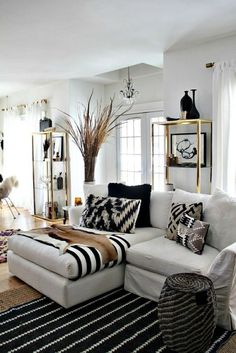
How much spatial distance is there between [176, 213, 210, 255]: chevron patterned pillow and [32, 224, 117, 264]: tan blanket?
0.61m

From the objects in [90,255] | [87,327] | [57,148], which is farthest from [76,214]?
[57,148]

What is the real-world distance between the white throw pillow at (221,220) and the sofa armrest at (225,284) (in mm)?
437

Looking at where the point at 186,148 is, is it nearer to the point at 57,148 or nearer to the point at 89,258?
the point at 89,258

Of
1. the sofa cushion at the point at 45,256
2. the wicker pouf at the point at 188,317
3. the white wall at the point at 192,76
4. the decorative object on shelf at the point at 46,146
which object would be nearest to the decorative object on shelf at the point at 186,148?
the white wall at the point at 192,76

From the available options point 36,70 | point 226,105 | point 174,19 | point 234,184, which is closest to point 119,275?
point 234,184

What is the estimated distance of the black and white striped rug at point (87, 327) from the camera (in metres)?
2.18

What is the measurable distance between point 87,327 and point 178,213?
1.28 m

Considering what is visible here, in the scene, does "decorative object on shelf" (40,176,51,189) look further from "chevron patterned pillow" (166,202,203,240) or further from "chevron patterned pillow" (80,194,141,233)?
"chevron patterned pillow" (166,202,203,240)

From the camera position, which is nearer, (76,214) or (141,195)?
(141,195)

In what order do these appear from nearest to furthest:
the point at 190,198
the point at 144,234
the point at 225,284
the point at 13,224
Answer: the point at 225,284
the point at 190,198
the point at 144,234
the point at 13,224

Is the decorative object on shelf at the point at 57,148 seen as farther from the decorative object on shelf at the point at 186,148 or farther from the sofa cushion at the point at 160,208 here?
the sofa cushion at the point at 160,208

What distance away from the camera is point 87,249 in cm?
279

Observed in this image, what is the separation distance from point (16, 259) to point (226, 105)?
273 cm

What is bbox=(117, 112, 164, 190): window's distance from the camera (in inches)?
213
